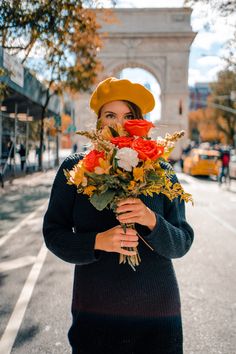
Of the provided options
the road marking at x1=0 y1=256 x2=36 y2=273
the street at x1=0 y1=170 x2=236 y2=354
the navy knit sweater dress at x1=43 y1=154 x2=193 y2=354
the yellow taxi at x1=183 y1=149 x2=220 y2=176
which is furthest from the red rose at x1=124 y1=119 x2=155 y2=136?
the yellow taxi at x1=183 y1=149 x2=220 y2=176

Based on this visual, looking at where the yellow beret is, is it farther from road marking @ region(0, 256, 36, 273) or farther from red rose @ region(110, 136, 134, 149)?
road marking @ region(0, 256, 36, 273)

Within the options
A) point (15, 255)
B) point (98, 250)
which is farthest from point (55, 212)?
point (15, 255)

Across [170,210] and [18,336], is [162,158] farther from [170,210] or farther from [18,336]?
[18,336]

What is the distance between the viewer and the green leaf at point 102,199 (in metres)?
1.68

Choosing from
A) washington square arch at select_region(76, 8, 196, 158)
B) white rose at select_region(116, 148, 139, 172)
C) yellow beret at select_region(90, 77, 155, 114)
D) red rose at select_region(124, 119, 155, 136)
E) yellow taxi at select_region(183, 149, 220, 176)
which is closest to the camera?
white rose at select_region(116, 148, 139, 172)

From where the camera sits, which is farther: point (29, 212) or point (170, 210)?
point (29, 212)

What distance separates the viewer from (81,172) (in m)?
1.73

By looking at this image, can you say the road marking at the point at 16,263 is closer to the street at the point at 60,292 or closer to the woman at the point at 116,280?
the street at the point at 60,292

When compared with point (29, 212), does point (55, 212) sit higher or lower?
higher

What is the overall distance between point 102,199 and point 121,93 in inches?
22.3

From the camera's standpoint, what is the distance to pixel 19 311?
4.32m

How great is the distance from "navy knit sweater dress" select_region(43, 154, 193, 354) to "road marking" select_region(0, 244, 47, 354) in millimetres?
1906

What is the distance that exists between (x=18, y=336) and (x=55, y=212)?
2260 millimetres

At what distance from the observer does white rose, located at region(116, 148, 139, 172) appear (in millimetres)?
1655
